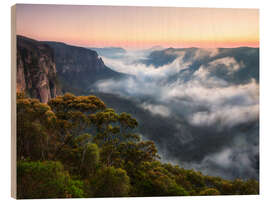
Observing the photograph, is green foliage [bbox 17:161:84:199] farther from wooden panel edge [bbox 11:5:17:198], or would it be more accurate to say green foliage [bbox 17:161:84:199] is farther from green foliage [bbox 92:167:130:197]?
green foliage [bbox 92:167:130:197]

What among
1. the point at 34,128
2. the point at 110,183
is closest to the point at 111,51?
the point at 34,128

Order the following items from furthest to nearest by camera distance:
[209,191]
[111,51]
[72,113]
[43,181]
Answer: [111,51] → [209,191] → [72,113] → [43,181]

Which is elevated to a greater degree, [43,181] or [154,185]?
[43,181]

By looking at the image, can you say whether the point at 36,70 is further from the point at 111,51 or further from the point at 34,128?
the point at 111,51

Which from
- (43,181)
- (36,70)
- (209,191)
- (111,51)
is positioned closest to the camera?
(43,181)

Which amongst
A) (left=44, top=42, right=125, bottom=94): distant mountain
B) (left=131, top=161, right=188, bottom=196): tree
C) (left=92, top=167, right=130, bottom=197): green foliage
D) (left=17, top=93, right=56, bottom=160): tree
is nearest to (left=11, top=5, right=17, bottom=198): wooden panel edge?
(left=17, top=93, right=56, bottom=160): tree

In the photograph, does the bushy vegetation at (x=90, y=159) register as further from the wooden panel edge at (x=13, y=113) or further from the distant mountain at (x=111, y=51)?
the distant mountain at (x=111, y=51)
